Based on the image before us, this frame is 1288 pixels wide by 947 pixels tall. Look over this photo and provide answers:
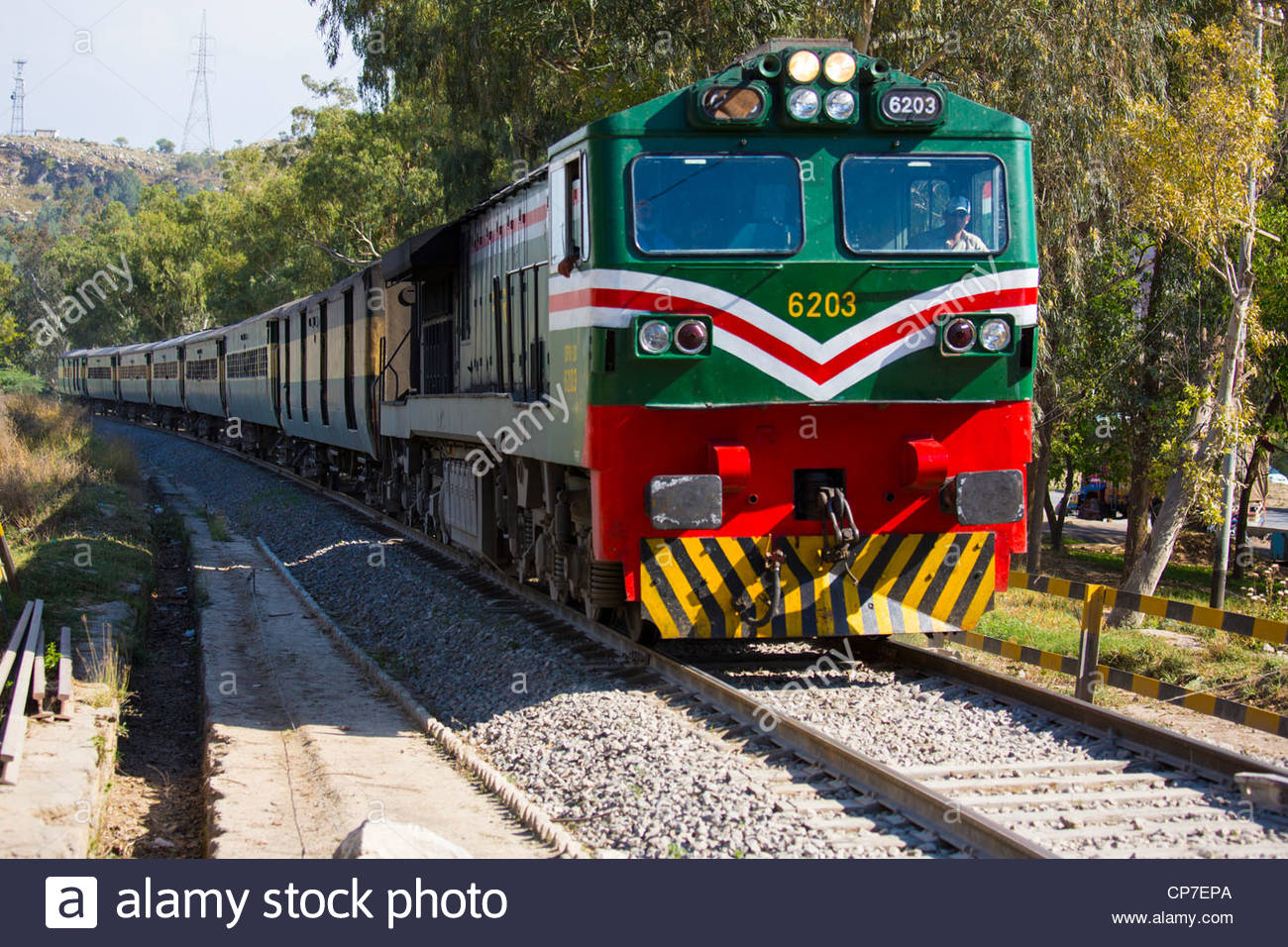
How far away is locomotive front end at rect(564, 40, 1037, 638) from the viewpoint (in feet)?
24.4

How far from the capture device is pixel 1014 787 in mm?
5719

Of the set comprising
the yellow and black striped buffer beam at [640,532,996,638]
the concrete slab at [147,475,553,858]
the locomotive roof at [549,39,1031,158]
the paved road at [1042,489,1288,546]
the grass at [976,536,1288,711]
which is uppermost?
the locomotive roof at [549,39,1031,158]

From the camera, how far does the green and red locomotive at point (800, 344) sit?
7453mm

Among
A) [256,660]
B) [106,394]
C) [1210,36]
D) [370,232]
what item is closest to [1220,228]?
[1210,36]

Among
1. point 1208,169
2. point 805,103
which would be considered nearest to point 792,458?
point 805,103

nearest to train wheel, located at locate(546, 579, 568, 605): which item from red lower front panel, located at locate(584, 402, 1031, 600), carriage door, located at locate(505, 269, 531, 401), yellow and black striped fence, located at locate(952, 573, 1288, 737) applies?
carriage door, located at locate(505, 269, 531, 401)

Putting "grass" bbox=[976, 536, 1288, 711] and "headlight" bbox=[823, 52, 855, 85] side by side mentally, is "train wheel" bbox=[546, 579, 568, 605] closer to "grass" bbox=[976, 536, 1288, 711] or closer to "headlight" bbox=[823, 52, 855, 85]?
"grass" bbox=[976, 536, 1288, 711]

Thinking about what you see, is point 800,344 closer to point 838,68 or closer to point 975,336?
point 975,336

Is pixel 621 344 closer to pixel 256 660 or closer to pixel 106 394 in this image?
pixel 256 660

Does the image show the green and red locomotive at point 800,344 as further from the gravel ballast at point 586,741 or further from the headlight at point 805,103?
the gravel ballast at point 586,741

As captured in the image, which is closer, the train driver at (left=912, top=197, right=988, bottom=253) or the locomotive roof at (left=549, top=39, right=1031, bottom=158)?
the locomotive roof at (left=549, top=39, right=1031, bottom=158)

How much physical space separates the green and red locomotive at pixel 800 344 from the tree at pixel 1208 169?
32.8 ft

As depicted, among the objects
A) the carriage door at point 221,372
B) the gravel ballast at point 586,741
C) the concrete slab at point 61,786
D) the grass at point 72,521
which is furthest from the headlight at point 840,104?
the carriage door at point 221,372

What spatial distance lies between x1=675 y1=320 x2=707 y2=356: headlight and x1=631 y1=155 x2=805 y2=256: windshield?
0.47 metres
